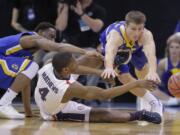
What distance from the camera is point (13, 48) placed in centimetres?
561

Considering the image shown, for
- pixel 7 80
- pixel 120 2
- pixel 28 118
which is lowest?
pixel 28 118

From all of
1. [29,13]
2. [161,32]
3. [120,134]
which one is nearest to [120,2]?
[161,32]

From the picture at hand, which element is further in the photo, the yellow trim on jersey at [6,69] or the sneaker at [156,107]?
the yellow trim on jersey at [6,69]

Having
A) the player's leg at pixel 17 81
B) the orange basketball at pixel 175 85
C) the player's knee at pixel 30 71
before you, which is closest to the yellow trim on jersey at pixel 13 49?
the player's leg at pixel 17 81

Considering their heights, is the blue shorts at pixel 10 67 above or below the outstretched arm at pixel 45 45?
below

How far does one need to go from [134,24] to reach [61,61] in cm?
84

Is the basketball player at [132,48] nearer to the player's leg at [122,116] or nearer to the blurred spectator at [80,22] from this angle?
the player's leg at [122,116]

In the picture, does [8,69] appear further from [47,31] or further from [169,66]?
[169,66]

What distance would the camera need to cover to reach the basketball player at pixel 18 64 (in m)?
5.39

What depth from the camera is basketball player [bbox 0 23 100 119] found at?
5391 millimetres

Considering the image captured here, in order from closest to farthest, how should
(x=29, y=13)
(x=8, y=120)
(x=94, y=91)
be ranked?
(x=94, y=91) < (x=8, y=120) < (x=29, y=13)

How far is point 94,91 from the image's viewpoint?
4863 millimetres

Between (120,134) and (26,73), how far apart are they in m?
1.54

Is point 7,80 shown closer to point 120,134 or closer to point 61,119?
point 61,119
